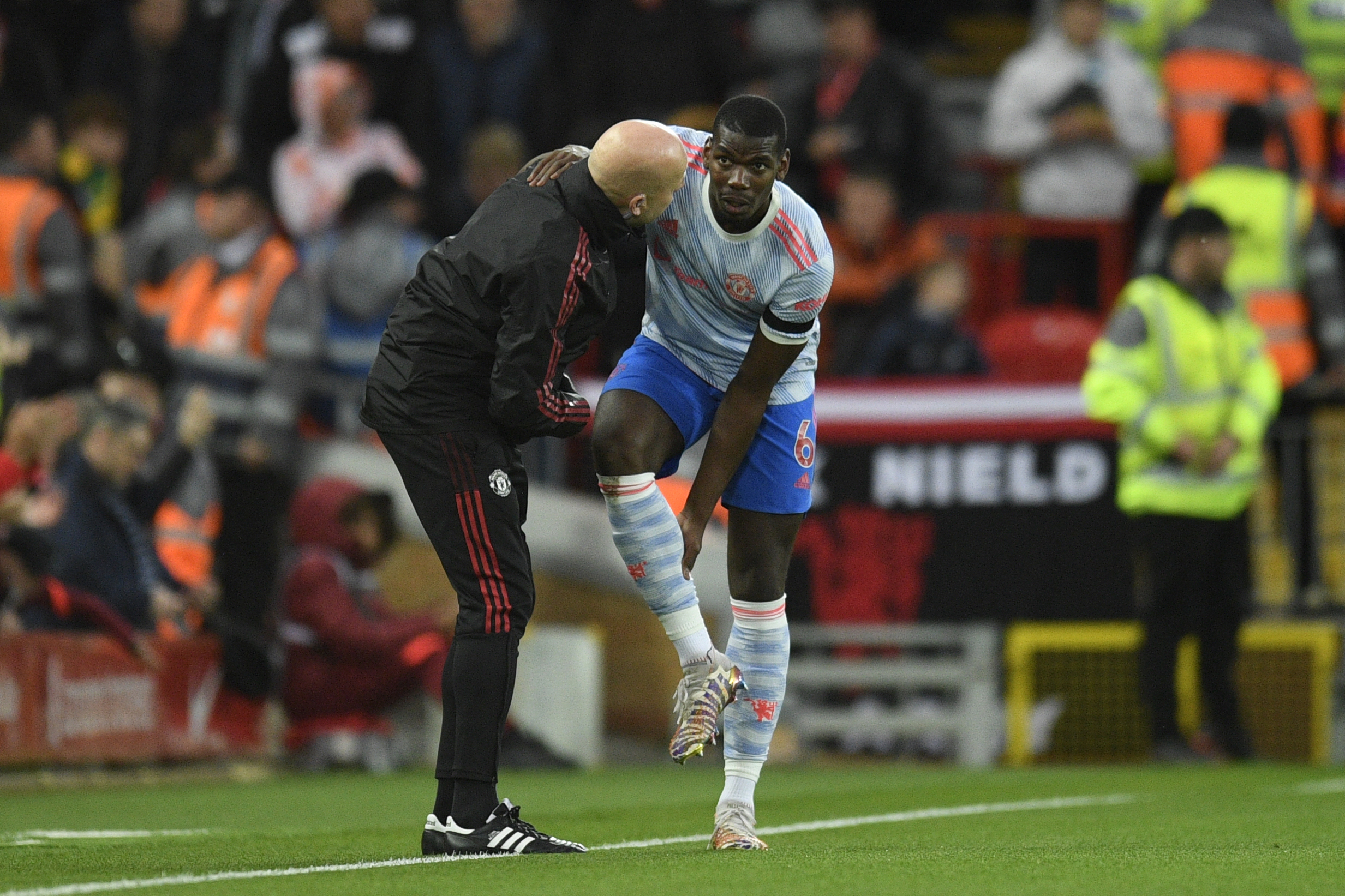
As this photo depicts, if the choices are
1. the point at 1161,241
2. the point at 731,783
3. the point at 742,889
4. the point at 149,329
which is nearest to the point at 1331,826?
the point at 731,783

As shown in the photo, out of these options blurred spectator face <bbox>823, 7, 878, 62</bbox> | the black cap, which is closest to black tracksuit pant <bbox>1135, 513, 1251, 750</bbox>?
the black cap

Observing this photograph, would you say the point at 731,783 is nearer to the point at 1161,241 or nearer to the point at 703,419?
the point at 703,419

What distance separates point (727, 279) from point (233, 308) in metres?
6.25

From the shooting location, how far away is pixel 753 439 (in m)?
6.54

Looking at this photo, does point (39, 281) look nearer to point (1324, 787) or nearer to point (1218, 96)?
point (1324, 787)

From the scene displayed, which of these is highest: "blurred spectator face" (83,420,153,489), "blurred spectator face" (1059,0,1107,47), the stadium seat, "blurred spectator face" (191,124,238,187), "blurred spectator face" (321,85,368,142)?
"blurred spectator face" (1059,0,1107,47)

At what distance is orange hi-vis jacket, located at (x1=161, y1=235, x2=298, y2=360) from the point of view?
12086 mm

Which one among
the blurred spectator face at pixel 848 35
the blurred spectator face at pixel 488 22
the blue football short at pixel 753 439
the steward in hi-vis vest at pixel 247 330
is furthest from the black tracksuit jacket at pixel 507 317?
the blurred spectator face at pixel 488 22

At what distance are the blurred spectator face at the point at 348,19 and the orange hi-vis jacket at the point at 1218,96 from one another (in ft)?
16.9

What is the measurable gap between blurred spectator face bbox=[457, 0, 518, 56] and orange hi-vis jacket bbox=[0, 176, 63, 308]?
394 centimetres

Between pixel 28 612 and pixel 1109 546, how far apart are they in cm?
552

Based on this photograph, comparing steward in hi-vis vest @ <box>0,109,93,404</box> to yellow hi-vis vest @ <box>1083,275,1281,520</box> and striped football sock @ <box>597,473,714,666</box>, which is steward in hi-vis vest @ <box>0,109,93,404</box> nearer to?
yellow hi-vis vest @ <box>1083,275,1281,520</box>

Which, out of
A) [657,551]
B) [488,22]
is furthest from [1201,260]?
[657,551]

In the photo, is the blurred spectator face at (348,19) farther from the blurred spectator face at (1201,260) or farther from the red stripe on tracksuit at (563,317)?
the red stripe on tracksuit at (563,317)
